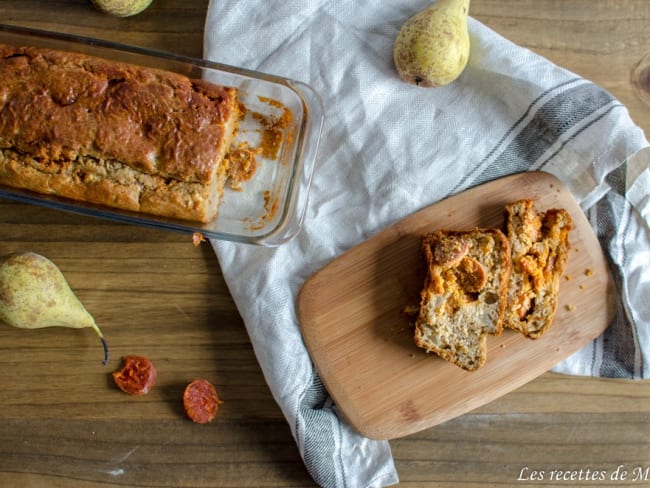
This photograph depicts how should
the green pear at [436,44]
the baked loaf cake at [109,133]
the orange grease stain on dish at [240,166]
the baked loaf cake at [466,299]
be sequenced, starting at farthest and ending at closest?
the orange grease stain on dish at [240,166] → the baked loaf cake at [466,299] → the green pear at [436,44] → the baked loaf cake at [109,133]

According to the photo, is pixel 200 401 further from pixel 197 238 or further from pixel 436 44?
pixel 436 44

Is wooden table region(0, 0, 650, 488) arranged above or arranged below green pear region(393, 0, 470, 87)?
below

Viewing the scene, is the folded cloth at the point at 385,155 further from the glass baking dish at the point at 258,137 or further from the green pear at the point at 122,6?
the green pear at the point at 122,6

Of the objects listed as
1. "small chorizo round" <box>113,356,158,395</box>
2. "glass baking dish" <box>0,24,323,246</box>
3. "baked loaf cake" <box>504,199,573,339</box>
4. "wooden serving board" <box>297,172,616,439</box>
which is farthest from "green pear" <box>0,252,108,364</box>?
"baked loaf cake" <box>504,199,573,339</box>

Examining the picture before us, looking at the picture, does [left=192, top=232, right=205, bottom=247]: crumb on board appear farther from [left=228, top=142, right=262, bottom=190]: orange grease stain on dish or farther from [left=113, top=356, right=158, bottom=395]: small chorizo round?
[left=113, top=356, right=158, bottom=395]: small chorizo round

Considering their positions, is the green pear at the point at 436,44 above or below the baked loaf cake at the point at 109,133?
above

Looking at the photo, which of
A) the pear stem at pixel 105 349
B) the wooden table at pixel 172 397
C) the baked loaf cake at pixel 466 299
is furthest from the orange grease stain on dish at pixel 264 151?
the pear stem at pixel 105 349
